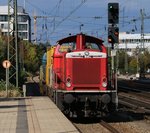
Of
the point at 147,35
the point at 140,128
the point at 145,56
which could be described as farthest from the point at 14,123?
the point at 147,35

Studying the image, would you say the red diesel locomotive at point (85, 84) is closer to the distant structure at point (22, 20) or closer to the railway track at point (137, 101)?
the railway track at point (137, 101)

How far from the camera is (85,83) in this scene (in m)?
19.5

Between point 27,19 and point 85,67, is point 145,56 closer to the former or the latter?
point 27,19

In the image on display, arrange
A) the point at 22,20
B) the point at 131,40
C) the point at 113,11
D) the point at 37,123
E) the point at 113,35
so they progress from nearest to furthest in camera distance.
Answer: the point at 37,123 → the point at 113,35 → the point at 113,11 → the point at 22,20 → the point at 131,40

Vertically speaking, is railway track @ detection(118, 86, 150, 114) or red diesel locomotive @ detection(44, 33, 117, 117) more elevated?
red diesel locomotive @ detection(44, 33, 117, 117)

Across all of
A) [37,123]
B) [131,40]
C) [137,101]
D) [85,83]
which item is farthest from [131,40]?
[37,123]

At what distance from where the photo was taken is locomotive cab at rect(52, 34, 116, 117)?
19.2 metres

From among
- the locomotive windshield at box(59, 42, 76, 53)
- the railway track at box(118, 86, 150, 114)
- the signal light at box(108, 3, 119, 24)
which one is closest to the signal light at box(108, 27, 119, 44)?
the signal light at box(108, 3, 119, 24)

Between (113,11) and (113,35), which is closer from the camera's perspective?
(113,35)

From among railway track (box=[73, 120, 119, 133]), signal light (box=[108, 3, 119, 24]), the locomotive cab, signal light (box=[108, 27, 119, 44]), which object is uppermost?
signal light (box=[108, 3, 119, 24])

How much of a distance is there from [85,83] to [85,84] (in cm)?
4

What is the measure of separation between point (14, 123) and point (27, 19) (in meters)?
158

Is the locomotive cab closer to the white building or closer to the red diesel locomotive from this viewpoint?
the red diesel locomotive

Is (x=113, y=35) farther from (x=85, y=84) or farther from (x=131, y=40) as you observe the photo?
(x=131, y=40)
